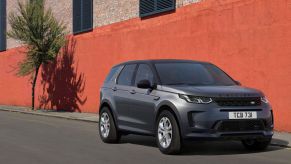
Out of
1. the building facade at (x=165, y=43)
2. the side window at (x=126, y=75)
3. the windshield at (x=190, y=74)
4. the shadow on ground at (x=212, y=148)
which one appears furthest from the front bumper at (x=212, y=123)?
the building facade at (x=165, y=43)

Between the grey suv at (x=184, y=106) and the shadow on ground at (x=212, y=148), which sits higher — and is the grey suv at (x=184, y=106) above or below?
above

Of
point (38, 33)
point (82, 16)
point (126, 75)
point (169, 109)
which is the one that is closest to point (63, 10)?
point (38, 33)

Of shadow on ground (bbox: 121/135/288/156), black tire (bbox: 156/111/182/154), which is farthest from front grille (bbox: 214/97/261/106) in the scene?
shadow on ground (bbox: 121/135/288/156)

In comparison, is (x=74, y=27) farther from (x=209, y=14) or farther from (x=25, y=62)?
(x=209, y=14)

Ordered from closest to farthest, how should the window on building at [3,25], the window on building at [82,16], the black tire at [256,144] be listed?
1. the black tire at [256,144]
2. the window on building at [82,16]
3. the window on building at [3,25]

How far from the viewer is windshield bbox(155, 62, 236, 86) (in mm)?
10617

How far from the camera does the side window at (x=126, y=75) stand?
Result: 11817 mm

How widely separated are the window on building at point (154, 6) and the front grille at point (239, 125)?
10.3m

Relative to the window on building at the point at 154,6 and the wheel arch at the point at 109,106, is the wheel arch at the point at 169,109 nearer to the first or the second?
the wheel arch at the point at 109,106

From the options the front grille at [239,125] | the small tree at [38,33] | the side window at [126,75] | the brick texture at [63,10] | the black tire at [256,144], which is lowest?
the black tire at [256,144]

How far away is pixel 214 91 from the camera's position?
9750 millimetres

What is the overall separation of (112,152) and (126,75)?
6.35 ft

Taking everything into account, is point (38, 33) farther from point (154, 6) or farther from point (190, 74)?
point (190, 74)

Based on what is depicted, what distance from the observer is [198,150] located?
1071cm
